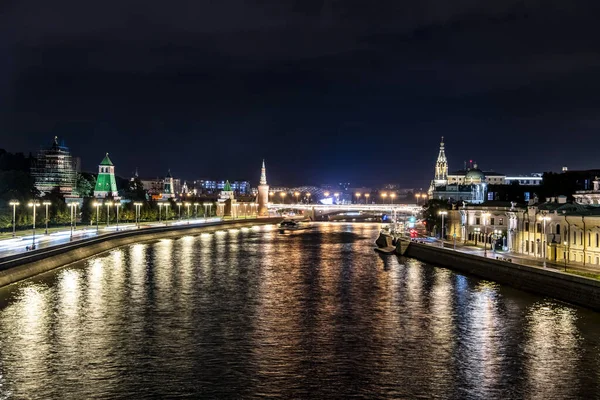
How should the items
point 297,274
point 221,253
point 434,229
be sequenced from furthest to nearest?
point 434,229
point 221,253
point 297,274

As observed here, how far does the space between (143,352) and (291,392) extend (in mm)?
6451

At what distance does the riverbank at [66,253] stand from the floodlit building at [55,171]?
37926mm

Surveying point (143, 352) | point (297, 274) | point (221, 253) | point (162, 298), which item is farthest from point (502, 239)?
point (143, 352)

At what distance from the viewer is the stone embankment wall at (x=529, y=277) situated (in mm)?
30312

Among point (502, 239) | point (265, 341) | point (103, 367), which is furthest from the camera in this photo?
point (502, 239)

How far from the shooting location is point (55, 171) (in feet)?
381

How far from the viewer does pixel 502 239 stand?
54.0 meters

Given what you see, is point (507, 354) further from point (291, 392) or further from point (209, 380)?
point (209, 380)

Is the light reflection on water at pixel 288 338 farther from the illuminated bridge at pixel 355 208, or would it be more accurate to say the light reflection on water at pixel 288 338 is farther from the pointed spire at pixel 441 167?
the pointed spire at pixel 441 167

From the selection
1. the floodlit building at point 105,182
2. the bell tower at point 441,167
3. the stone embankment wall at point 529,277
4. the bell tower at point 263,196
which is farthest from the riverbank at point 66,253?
the bell tower at point 441,167

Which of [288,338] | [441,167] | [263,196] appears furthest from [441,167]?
[288,338]

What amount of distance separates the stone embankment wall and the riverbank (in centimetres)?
2676

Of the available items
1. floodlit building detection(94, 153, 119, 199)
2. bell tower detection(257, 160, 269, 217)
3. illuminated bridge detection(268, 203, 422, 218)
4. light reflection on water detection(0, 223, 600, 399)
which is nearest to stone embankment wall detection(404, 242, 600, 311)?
light reflection on water detection(0, 223, 600, 399)

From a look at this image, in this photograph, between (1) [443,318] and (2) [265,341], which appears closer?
(2) [265,341]
